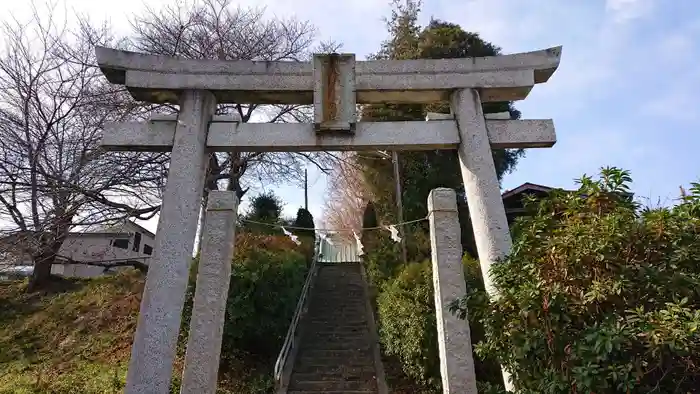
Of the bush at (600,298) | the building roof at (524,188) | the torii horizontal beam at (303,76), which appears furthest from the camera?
the building roof at (524,188)

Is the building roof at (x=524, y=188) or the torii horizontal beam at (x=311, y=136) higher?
the building roof at (x=524, y=188)

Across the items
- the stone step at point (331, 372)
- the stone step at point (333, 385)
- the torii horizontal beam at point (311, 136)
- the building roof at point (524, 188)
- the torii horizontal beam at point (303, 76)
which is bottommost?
the stone step at point (333, 385)

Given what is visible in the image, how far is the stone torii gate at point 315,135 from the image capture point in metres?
5.53

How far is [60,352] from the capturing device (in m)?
12.4

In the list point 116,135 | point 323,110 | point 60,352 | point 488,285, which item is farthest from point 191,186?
point 60,352

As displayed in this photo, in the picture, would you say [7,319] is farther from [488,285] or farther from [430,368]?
[488,285]

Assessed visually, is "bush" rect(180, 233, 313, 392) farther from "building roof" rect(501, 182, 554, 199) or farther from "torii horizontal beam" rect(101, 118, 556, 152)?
"building roof" rect(501, 182, 554, 199)

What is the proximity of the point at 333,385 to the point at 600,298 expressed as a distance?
753 centimetres

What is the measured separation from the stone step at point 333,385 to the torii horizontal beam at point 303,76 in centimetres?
599

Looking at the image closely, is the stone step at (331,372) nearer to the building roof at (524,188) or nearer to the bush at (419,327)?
the bush at (419,327)

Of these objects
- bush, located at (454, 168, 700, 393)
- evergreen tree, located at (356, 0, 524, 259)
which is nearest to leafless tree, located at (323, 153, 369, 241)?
evergreen tree, located at (356, 0, 524, 259)

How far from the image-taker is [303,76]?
6426mm

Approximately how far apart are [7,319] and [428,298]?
14495 mm

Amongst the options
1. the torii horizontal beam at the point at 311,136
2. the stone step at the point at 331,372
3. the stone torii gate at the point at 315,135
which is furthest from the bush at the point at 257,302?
the torii horizontal beam at the point at 311,136
